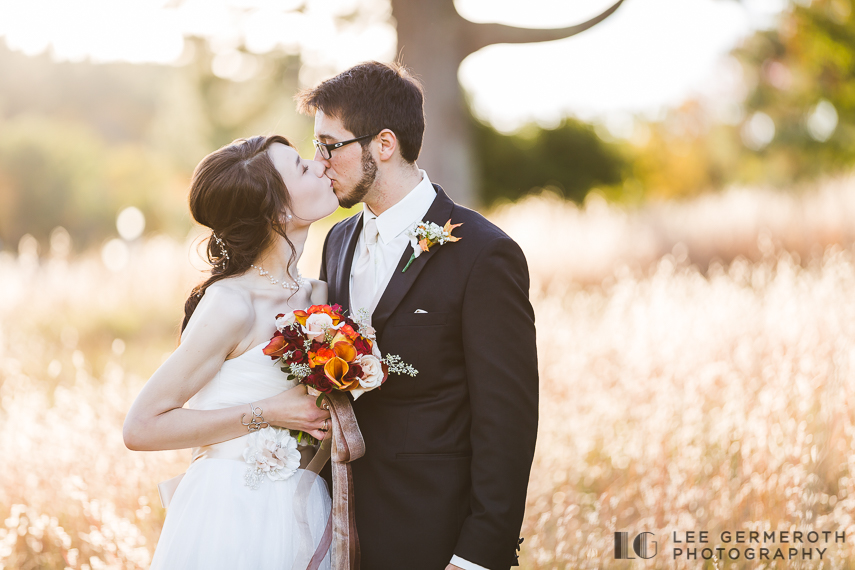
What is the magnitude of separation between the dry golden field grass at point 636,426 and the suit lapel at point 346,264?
0.69m

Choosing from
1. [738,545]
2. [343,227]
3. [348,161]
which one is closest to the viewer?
[348,161]

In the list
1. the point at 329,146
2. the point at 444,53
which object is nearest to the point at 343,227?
the point at 329,146

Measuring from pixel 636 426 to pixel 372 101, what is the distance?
3.36 metres

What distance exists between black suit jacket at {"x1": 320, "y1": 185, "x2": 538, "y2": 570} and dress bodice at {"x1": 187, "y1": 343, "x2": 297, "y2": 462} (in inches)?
17.3

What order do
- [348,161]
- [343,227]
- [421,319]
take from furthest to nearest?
[343,227] → [348,161] → [421,319]

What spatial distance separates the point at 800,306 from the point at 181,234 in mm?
13034

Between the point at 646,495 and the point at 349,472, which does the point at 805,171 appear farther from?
the point at 349,472

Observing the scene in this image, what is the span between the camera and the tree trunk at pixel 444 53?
7.49 m

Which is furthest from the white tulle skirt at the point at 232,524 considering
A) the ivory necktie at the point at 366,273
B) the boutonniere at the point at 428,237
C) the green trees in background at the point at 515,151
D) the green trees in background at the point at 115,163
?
the green trees in background at the point at 115,163

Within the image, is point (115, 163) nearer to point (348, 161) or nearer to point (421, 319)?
point (348, 161)

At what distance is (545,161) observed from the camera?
19.7 m

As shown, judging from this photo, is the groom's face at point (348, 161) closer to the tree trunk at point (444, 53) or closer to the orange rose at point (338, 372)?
the orange rose at point (338, 372)

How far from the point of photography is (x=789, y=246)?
874 centimetres

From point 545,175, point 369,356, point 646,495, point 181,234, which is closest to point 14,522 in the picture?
point 369,356
